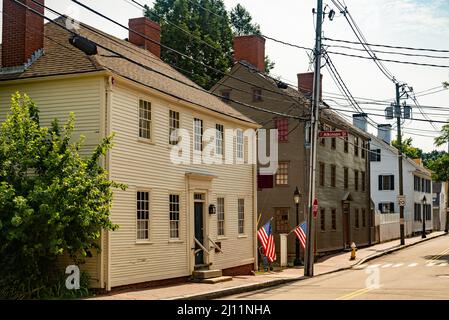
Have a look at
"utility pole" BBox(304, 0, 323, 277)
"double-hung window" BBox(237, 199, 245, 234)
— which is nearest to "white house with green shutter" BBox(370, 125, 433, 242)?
"double-hung window" BBox(237, 199, 245, 234)

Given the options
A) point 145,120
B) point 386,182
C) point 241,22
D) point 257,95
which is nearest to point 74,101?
point 145,120

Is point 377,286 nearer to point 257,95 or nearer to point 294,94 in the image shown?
point 257,95

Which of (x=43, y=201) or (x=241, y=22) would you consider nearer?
(x=43, y=201)

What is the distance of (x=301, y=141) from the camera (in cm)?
3853

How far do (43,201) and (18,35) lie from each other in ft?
22.0

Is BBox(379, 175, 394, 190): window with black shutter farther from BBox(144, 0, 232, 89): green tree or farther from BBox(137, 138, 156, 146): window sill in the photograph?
BBox(137, 138, 156, 146): window sill

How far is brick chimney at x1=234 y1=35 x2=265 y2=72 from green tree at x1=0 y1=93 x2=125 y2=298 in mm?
22238

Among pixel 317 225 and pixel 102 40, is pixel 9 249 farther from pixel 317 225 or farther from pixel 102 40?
pixel 317 225

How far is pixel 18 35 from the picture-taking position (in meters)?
20.5

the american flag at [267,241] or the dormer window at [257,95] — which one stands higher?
the dormer window at [257,95]

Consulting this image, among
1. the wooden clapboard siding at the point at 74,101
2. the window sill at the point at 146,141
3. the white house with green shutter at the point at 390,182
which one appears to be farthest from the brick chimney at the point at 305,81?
the wooden clapboard siding at the point at 74,101

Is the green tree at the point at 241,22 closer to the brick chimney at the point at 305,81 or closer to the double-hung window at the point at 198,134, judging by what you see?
the brick chimney at the point at 305,81

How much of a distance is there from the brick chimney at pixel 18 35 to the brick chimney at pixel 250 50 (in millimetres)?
19658

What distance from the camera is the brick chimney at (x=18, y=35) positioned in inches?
803
